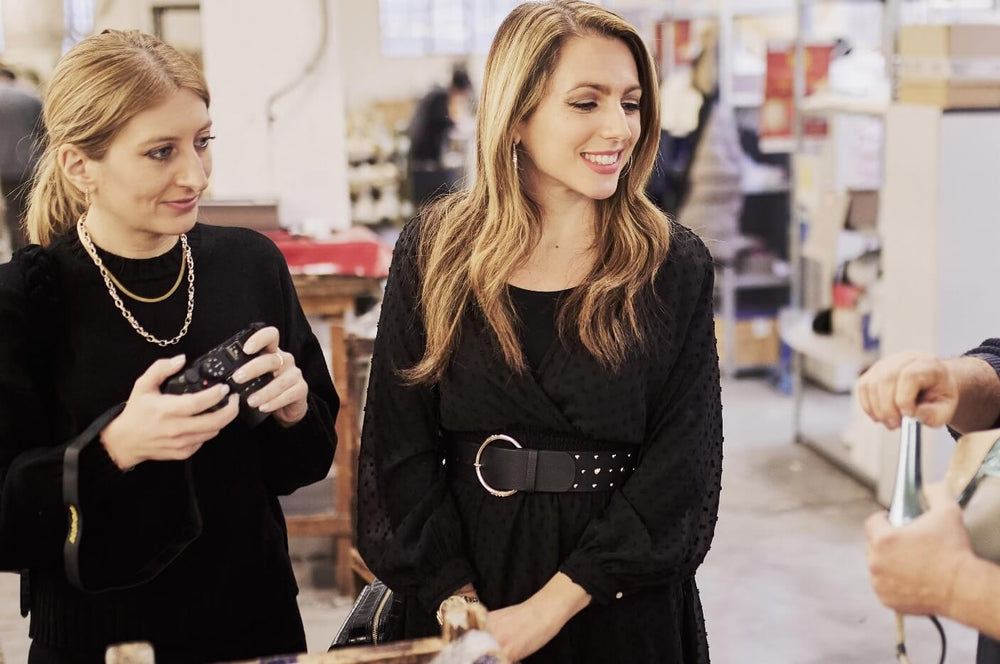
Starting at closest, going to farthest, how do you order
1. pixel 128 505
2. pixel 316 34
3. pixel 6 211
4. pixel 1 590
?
pixel 128 505
pixel 1 590
pixel 316 34
pixel 6 211

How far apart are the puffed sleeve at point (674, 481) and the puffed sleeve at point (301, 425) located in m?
0.43

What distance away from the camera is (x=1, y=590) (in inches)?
164

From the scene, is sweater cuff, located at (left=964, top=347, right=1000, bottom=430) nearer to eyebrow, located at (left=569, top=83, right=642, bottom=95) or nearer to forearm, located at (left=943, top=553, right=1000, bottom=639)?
forearm, located at (left=943, top=553, right=1000, bottom=639)

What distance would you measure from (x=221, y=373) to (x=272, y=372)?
94 millimetres

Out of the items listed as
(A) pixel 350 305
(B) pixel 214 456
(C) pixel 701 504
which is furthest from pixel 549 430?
(A) pixel 350 305

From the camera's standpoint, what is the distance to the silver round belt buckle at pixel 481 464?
1778 millimetres

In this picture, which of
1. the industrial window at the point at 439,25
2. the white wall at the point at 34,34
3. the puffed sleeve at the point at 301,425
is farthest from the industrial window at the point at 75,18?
the puffed sleeve at the point at 301,425

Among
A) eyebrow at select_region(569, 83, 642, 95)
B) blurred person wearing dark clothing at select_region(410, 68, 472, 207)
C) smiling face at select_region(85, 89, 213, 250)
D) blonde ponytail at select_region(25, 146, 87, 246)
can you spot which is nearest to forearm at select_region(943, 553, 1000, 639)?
eyebrow at select_region(569, 83, 642, 95)

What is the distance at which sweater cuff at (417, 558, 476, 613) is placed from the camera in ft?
5.73

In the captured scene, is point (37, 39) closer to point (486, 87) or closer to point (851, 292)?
point (851, 292)

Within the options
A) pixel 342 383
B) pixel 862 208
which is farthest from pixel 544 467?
pixel 862 208

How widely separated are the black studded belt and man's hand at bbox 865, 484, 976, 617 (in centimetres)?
60

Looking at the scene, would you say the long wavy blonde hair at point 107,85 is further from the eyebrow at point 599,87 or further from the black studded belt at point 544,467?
the black studded belt at point 544,467

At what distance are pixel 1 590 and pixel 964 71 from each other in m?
3.93
